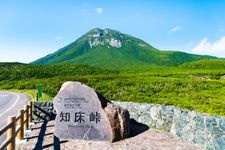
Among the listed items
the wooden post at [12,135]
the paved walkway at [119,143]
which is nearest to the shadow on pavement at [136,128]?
the paved walkway at [119,143]

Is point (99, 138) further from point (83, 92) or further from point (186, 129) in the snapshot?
point (186, 129)

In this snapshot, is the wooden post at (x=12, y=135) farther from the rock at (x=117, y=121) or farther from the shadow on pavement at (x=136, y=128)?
the shadow on pavement at (x=136, y=128)

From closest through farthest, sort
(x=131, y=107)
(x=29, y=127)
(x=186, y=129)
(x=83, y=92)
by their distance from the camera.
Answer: (x=186, y=129)
(x=83, y=92)
(x=29, y=127)
(x=131, y=107)

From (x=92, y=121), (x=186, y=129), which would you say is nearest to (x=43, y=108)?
(x=92, y=121)

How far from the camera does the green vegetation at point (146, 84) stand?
37250mm

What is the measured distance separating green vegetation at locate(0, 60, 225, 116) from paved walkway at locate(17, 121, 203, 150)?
12.6m

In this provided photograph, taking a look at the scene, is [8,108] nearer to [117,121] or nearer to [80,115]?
[80,115]

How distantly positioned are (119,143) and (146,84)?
1764 inches

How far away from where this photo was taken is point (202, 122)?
13.4 m

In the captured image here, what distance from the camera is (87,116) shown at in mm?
15859

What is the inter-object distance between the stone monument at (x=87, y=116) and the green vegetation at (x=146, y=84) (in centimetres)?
1351

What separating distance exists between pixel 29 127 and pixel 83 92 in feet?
13.4

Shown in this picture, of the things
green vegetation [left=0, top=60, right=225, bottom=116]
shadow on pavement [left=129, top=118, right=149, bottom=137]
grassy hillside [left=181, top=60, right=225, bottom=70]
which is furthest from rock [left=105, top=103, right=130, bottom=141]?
grassy hillside [left=181, top=60, right=225, bottom=70]

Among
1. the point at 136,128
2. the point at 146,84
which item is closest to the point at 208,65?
the point at 146,84
